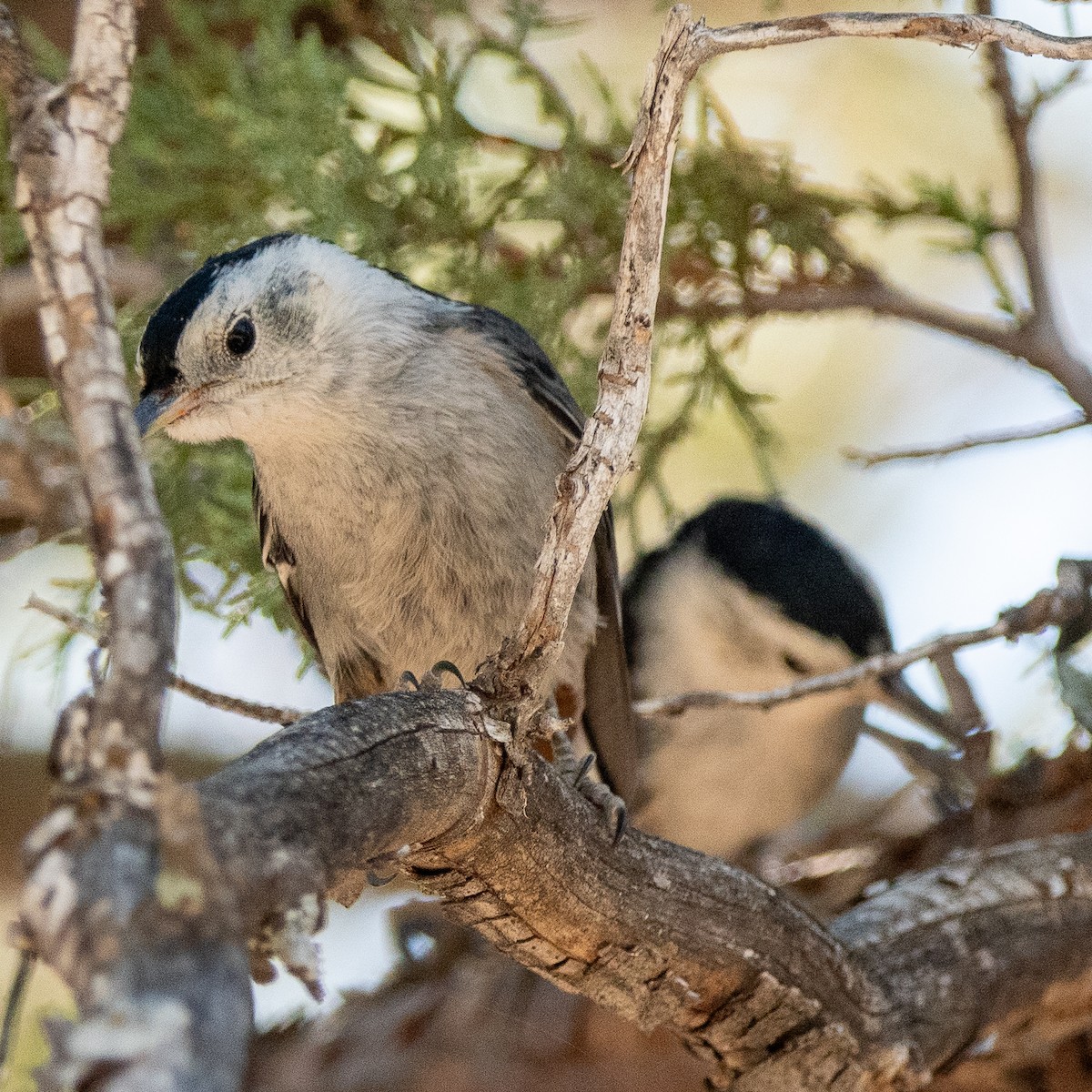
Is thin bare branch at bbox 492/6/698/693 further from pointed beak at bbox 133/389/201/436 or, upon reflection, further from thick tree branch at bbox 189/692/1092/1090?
pointed beak at bbox 133/389/201/436

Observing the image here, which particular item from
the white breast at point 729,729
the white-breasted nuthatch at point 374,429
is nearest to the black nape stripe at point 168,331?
the white-breasted nuthatch at point 374,429

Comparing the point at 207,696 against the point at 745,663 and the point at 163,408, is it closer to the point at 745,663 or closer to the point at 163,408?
the point at 163,408

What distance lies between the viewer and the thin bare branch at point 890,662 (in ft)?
5.71

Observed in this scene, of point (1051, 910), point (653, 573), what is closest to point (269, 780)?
point (1051, 910)

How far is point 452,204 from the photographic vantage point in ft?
Answer: 7.06

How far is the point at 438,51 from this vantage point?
83.2 inches

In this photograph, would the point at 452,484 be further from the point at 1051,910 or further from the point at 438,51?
the point at 1051,910

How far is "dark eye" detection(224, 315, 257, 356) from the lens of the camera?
64.2 inches

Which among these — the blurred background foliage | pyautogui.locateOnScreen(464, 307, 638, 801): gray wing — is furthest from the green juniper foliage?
pyautogui.locateOnScreen(464, 307, 638, 801): gray wing

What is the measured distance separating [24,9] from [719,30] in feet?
6.93

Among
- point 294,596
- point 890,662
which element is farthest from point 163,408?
point 890,662

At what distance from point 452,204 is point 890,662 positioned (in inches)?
40.3

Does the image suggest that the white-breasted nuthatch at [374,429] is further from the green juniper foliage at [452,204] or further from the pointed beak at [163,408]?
the green juniper foliage at [452,204]

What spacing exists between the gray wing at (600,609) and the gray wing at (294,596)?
35cm
